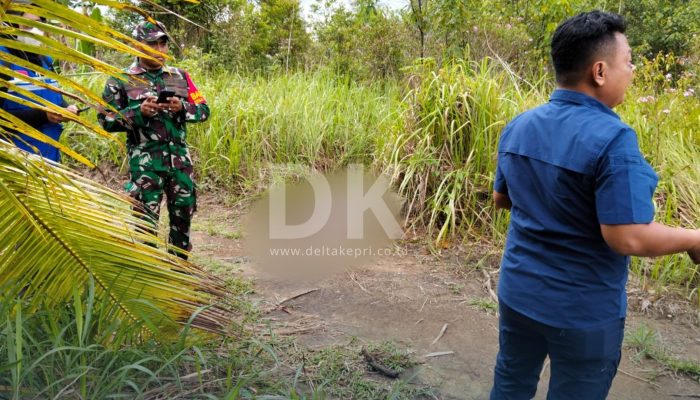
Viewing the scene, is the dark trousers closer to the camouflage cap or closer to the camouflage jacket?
the camouflage jacket

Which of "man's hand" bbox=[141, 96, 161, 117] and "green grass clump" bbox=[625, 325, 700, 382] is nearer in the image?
→ "green grass clump" bbox=[625, 325, 700, 382]

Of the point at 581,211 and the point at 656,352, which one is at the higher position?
the point at 581,211

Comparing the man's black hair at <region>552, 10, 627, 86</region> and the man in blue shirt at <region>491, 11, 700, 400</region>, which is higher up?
the man's black hair at <region>552, 10, 627, 86</region>

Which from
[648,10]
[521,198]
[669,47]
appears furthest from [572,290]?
[648,10]

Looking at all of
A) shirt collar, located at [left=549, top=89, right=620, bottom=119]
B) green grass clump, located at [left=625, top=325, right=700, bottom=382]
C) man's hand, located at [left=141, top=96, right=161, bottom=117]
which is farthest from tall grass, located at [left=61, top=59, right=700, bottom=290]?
shirt collar, located at [left=549, top=89, right=620, bottom=119]

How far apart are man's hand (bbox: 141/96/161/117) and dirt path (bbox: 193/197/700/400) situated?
1422 mm

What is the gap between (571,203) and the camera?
5.05 feet

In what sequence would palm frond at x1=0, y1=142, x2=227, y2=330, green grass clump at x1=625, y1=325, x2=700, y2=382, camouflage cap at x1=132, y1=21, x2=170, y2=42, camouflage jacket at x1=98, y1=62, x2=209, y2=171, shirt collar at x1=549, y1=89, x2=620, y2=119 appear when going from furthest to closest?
1. camouflage jacket at x1=98, y1=62, x2=209, y2=171
2. camouflage cap at x1=132, y1=21, x2=170, y2=42
3. green grass clump at x1=625, y1=325, x2=700, y2=382
4. shirt collar at x1=549, y1=89, x2=620, y2=119
5. palm frond at x1=0, y1=142, x2=227, y2=330

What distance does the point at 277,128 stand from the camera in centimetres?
650

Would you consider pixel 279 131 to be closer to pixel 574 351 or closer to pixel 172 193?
pixel 172 193

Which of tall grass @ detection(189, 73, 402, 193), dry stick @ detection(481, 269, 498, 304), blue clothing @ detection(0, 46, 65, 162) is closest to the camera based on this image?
blue clothing @ detection(0, 46, 65, 162)

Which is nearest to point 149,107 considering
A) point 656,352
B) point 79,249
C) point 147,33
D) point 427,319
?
point 147,33

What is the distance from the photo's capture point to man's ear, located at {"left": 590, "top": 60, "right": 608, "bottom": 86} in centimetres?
152

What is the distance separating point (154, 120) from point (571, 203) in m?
2.62
